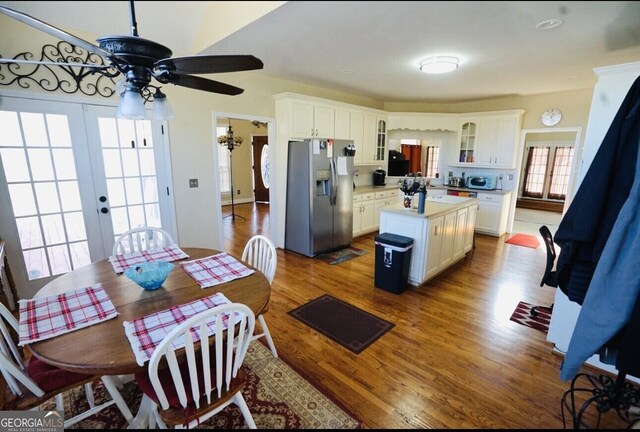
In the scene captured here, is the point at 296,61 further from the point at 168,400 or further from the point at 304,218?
the point at 168,400

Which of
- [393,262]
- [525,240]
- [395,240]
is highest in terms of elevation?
[395,240]

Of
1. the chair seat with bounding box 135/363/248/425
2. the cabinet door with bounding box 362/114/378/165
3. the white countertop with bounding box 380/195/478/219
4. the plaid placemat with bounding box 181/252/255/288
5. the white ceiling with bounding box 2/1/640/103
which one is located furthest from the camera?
the cabinet door with bounding box 362/114/378/165

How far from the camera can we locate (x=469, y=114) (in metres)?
5.51

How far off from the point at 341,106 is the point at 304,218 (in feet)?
6.52

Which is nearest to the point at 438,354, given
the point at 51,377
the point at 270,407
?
the point at 270,407

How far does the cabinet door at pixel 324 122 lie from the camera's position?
438cm

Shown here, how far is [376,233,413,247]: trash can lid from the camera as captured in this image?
3.04 meters

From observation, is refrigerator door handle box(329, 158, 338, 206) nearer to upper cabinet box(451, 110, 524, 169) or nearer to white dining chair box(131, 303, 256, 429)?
white dining chair box(131, 303, 256, 429)

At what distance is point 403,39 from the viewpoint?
2400 mm

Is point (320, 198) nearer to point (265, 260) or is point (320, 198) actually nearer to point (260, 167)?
point (265, 260)

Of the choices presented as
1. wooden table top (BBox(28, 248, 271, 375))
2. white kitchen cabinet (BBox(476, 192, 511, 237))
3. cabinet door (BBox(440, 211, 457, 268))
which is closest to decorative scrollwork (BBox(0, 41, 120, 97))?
wooden table top (BBox(28, 248, 271, 375))

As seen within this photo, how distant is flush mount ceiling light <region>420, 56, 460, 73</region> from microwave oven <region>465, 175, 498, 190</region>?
10.5 ft

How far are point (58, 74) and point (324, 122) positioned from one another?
3104mm

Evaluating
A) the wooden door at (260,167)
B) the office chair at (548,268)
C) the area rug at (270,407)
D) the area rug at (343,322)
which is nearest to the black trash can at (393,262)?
the area rug at (343,322)
